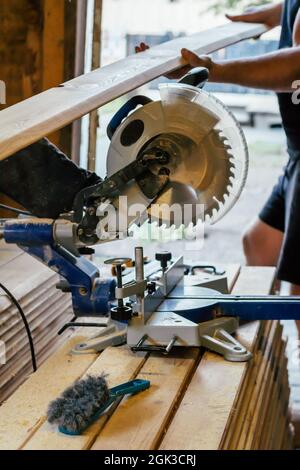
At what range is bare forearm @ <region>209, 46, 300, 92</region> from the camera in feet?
8.82

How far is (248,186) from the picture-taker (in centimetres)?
785

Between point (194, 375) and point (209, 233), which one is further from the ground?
point (194, 375)

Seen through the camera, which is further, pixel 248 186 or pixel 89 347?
pixel 248 186

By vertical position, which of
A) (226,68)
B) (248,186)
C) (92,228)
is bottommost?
(248,186)

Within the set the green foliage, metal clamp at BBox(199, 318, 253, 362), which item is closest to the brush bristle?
metal clamp at BBox(199, 318, 253, 362)

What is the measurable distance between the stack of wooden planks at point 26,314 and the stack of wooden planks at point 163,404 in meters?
0.23

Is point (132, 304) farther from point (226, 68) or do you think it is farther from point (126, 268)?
point (226, 68)

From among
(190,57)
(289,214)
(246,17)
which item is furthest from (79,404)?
(246,17)

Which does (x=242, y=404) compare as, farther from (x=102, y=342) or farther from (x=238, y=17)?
(x=238, y=17)

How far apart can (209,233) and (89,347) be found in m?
4.39

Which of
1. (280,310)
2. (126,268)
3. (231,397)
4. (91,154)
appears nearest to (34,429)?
(231,397)

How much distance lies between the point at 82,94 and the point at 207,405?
0.77 meters

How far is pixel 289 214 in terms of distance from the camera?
10.8 ft

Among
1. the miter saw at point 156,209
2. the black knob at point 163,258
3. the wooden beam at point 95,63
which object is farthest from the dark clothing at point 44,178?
the wooden beam at point 95,63
